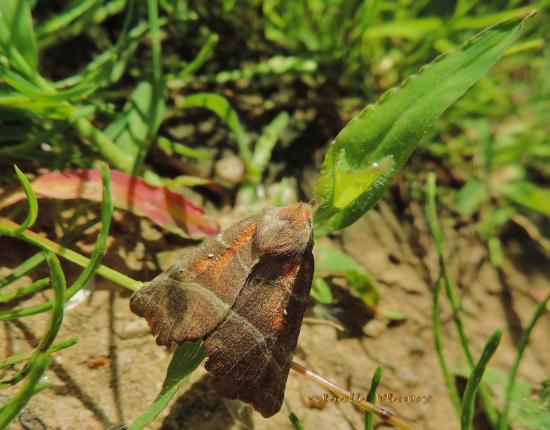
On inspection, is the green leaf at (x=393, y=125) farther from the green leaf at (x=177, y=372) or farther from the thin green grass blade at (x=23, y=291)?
the thin green grass blade at (x=23, y=291)

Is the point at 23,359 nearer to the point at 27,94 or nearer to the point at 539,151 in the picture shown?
the point at 27,94

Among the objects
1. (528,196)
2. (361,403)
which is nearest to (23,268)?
(361,403)

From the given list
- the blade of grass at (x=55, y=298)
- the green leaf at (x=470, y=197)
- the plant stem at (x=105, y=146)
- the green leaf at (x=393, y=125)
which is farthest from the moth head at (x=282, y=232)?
the green leaf at (x=470, y=197)

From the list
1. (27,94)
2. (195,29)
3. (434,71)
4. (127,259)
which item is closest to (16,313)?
(127,259)

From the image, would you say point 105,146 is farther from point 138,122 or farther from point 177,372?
point 177,372

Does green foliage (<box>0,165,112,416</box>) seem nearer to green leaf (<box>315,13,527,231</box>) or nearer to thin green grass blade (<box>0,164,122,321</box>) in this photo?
thin green grass blade (<box>0,164,122,321</box>)
